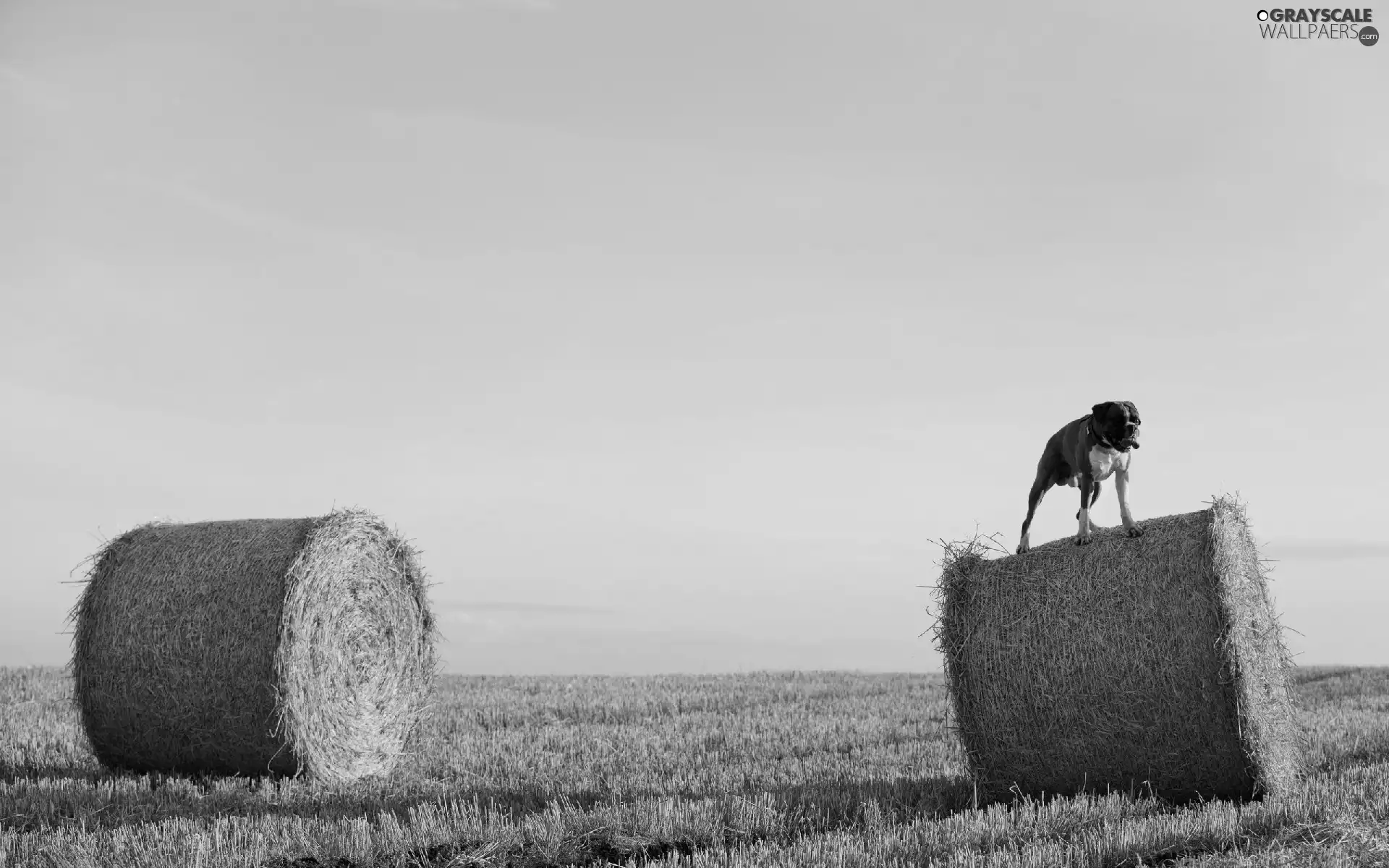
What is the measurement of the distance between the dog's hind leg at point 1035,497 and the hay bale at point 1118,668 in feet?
0.98

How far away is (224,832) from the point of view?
7484 mm

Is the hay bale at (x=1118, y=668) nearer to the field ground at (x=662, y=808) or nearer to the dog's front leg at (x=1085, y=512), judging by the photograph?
the dog's front leg at (x=1085, y=512)

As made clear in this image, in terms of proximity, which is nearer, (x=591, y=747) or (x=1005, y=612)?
(x=1005, y=612)

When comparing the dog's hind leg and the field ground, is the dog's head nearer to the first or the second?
the dog's hind leg

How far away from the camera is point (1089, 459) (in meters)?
9.09

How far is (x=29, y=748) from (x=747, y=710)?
7872mm

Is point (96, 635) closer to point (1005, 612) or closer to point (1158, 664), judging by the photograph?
point (1005, 612)

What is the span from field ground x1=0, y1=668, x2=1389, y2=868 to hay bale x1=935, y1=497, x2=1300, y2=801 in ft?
1.32

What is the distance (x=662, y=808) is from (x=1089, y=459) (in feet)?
13.3

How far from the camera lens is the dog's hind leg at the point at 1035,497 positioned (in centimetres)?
980

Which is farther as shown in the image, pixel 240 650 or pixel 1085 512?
pixel 240 650

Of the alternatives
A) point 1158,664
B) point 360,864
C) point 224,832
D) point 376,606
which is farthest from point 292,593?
point 1158,664

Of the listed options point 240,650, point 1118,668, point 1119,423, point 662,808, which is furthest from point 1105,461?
point 240,650

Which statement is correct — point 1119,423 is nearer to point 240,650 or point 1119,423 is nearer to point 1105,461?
point 1105,461
